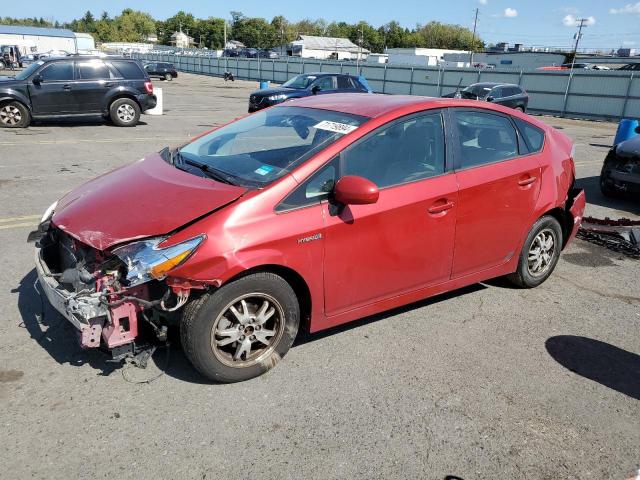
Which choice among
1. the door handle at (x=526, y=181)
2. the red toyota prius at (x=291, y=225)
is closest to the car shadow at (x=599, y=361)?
the red toyota prius at (x=291, y=225)

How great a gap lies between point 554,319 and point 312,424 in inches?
94.7

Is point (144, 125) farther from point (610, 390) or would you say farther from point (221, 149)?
point (610, 390)

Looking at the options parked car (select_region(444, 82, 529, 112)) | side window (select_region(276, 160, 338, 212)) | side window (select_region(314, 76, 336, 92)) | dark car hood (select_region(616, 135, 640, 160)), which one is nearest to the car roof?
side window (select_region(276, 160, 338, 212))

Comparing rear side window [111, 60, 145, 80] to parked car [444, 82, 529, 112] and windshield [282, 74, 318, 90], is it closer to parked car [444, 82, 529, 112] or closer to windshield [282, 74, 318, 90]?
windshield [282, 74, 318, 90]

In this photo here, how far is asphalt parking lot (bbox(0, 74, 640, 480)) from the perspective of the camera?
2.66m

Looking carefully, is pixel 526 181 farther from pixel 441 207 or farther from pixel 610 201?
pixel 610 201

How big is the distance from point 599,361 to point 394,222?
1.76 meters

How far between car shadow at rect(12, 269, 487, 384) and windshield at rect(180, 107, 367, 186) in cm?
112

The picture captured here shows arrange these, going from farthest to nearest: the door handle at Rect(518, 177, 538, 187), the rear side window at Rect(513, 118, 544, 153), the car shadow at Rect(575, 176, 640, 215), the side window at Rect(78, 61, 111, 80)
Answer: the side window at Rect(78, 61, 111, 80) → the car shadow at Rect(575, 176, 640, 215) → the rear side window at Rect(513, 118, 544, 153) → the door handle at Rect(518, 177, 538, 187)

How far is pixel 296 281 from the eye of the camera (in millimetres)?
3346

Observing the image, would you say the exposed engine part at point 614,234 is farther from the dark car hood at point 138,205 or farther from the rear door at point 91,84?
the rear door at point 91,84

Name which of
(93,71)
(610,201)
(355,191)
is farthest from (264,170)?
(93,71)

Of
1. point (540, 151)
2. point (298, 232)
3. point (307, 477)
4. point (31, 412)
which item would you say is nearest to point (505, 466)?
point (307, 477)

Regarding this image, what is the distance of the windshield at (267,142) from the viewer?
11.3 ft
